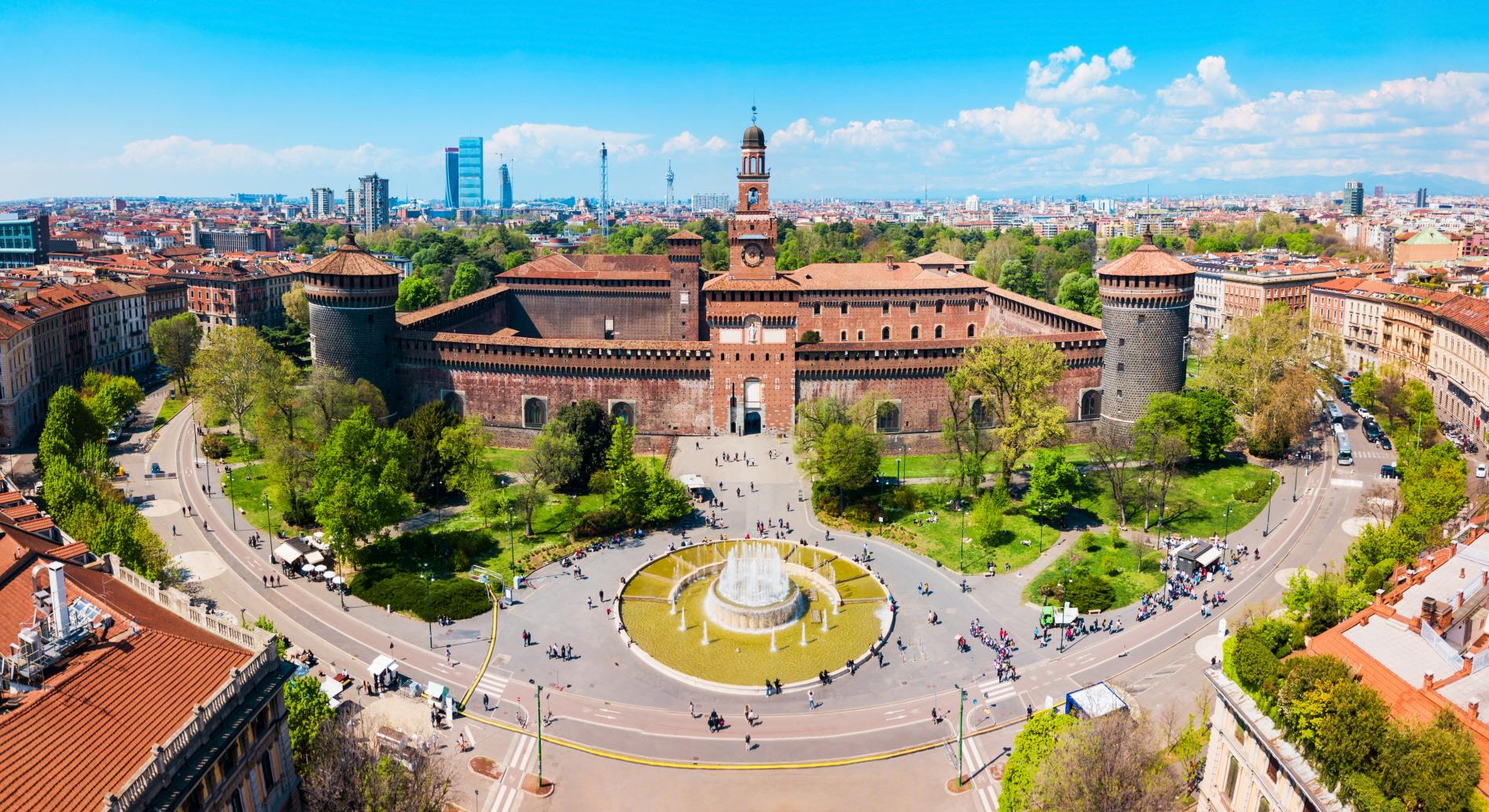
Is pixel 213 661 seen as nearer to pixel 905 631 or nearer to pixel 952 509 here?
pixel 905 631

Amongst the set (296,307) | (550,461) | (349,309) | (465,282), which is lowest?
(550,461)

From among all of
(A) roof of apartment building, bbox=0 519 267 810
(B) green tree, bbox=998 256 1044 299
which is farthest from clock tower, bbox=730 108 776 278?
(A) roof of apartment building, bbox=0 519 267 810

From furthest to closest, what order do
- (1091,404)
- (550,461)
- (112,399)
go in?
(1091,404), (112,399), (550,461)

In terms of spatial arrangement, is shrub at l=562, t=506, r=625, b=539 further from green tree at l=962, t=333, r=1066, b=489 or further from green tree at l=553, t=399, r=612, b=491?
green tree at l=962, t=333, r=1066, b=489

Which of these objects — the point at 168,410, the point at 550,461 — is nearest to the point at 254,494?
the point at 550,461

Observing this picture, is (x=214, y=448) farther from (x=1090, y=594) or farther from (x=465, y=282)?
(x=1090, y=594)

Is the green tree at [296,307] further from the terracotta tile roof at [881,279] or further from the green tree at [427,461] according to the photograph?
the terracotta tile roof at [881,279]

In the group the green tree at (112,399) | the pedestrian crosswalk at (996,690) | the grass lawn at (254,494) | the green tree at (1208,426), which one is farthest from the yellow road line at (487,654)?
the green tree at (1208,426)
